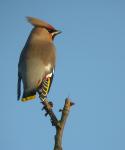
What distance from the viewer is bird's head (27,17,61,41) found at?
475 centimetres

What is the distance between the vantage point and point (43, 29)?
4781mm

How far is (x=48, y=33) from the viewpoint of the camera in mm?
4781

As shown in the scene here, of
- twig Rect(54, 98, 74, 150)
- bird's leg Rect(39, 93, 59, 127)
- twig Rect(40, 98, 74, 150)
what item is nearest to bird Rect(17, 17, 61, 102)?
bird's leg Rect(39, 93, 59, 127)

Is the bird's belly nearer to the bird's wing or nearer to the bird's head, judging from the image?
the bird's wing

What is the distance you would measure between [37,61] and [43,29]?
0.57 meters

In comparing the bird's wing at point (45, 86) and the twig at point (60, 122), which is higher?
the bird's wing at point (45, 86)

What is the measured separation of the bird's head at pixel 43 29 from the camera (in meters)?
4.75

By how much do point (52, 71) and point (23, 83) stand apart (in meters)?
0.35

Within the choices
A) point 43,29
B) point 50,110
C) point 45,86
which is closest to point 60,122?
point 50,110

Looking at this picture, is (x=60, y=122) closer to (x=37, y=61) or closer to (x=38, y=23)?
(x=37, y=61)

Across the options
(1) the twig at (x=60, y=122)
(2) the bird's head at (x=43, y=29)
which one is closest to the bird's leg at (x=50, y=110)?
(1) the twig at (x=60, y=122)

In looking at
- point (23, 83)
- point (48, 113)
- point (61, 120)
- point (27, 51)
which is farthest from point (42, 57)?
point (61, 120)

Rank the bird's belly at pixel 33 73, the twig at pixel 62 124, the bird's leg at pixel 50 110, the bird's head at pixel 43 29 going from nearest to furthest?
the twig at pixel 62 124
the bird's leg at pixel 50 110
the bird's belly at pixel 33 73
the bird's head at pixel 43 29

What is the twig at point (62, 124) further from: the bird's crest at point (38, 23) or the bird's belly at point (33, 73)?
the bird's crest at point (38, 23)
